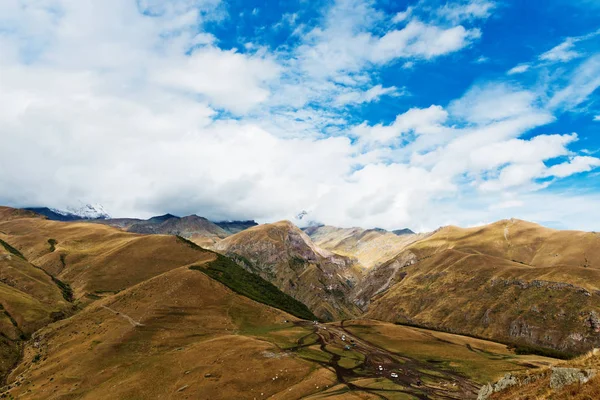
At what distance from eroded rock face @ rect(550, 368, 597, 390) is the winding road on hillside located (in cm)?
4545

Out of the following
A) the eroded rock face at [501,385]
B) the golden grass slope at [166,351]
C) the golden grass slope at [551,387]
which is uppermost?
the golden grass slope at [551,387]

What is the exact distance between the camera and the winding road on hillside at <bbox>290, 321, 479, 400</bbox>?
7019cm

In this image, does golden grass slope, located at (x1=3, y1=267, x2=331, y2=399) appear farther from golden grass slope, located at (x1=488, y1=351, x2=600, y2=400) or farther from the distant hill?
golden grass slope, located at (x1=488, y1=351, x2=600, y2=400)

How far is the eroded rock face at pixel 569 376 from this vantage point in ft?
77.7

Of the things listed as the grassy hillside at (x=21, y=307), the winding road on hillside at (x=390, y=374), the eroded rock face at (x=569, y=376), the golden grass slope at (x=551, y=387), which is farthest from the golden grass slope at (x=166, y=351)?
the eroded rock face at (x=569, y=376)

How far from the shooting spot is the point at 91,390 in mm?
91062

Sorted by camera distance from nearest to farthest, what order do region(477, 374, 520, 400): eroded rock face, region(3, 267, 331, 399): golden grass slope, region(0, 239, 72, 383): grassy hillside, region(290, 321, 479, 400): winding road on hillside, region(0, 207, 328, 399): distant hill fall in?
region(477, 374, 520, 400): eroded rock face, region(290, 321, 479, 400): winding road on hillside, region(3, 267, 331, 399): golden grass slope, region(0, 207, 328, 399): distant hill, region(0, 239, 72, 383): grassy hillside

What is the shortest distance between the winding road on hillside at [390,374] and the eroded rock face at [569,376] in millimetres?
45448

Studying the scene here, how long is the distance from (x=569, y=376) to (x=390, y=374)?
6635 cm

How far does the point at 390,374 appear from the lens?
3300 inches

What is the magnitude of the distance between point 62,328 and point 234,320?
220 ft

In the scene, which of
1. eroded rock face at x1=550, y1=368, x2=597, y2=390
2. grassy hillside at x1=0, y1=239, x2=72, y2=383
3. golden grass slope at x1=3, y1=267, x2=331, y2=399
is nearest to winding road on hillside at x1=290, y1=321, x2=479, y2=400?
golden grass slope at x1=3, y1=267, x2=331, y2=399

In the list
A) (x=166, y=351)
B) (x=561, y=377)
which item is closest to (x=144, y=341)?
(x=166, y=351)

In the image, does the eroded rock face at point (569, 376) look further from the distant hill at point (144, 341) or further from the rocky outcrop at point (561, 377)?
the distant hill at point (144, 341)
